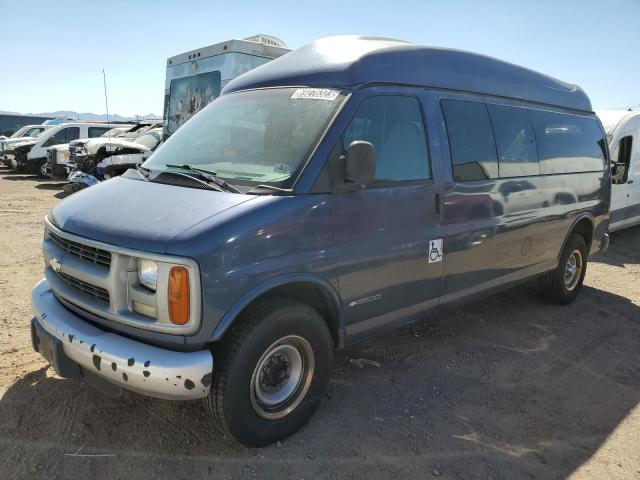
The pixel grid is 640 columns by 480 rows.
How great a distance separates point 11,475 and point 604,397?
12.9 feet

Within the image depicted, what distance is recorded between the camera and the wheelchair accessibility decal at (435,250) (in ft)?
11.8

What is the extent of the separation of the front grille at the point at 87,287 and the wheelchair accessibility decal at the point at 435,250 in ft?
7.12

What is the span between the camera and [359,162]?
9.41ft

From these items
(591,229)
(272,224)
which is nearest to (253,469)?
(272,224)

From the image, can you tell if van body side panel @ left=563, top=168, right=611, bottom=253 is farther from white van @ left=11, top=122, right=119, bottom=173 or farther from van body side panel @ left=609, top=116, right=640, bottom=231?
white van @ left=11, top=122, right=119, bottom=173

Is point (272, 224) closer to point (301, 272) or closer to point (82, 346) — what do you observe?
point (301, 272)

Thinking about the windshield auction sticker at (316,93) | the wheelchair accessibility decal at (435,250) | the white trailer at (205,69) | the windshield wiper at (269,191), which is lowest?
the wheelchair accessibility decal at (435,250)

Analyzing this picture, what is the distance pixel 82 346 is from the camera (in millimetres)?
2594

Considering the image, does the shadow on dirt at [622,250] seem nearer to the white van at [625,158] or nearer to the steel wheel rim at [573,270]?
the white van at [625,158]

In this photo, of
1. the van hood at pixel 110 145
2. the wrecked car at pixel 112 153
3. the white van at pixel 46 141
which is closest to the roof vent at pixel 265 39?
the wrecked car at pixel 112 153

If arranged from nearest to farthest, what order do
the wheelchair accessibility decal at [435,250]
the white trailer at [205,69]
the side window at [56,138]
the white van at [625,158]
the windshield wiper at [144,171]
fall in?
the windshield wiper at [144,171] < the wheelchair accessibility decal at [435,250] < the white trailer at [205,69] < the white van at [625,158] < the side window at [56,138]

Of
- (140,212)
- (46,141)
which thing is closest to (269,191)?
(140,212)

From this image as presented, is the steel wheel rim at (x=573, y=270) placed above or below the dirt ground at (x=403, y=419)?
above

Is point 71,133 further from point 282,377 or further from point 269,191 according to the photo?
point 282,377
